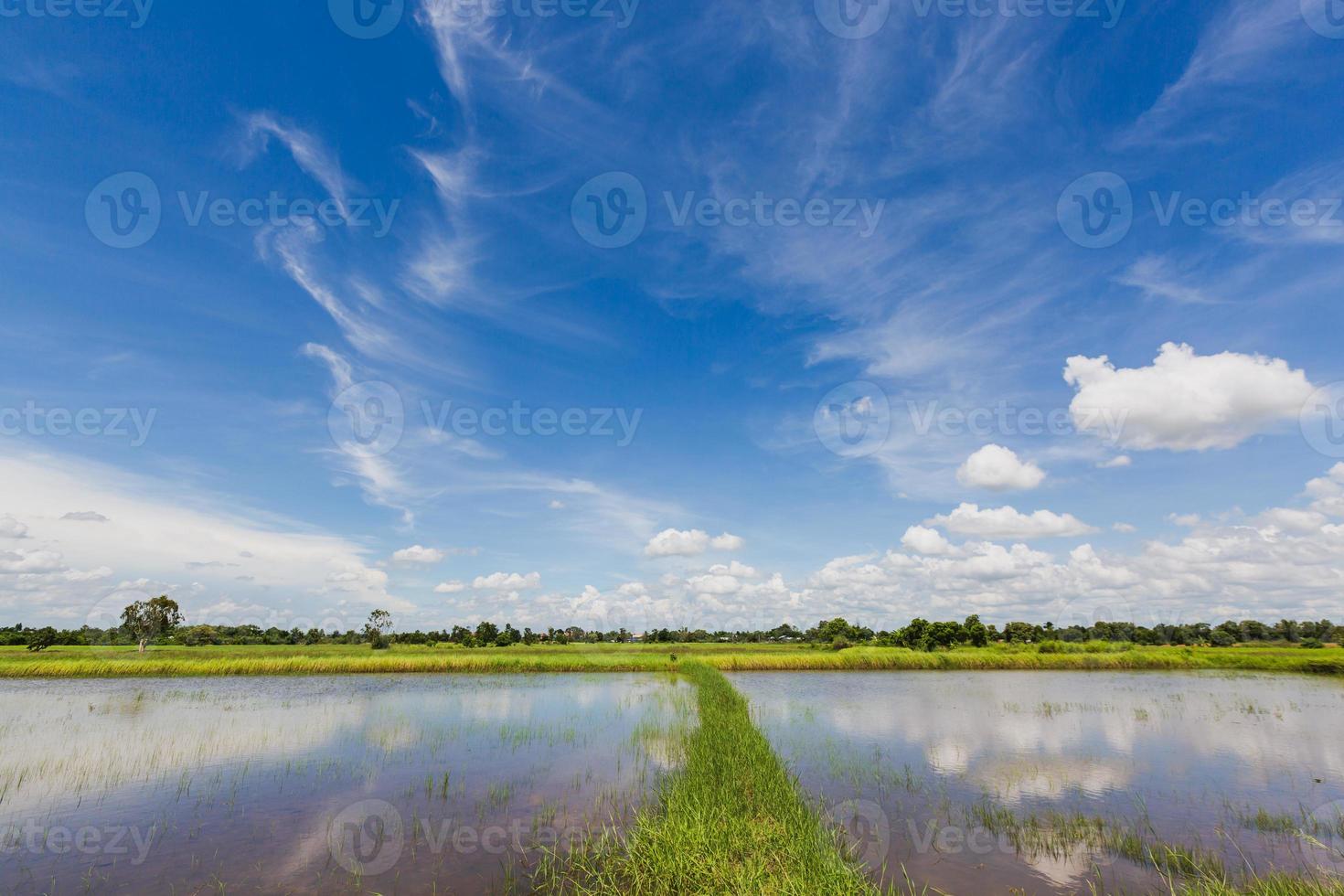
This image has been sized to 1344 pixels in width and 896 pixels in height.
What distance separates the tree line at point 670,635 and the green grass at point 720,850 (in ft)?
212

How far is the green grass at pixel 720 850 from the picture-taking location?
24.2 feet

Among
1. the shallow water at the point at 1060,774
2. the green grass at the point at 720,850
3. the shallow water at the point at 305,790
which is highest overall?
the green grass at the point at 720,850

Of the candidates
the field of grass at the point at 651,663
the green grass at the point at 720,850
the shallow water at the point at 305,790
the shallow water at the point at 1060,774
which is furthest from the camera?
the field of grass at the point at 651,663

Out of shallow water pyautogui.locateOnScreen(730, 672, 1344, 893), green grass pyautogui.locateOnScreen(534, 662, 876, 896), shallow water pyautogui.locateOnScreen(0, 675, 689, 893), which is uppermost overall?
green grass pyautogui.locateOnScreen(534, 662, 876, 896)

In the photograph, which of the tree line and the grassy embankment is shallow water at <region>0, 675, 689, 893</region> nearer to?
the grassy embankment

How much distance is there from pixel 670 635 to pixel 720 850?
101 metres

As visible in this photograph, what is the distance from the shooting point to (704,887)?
721 centimetres

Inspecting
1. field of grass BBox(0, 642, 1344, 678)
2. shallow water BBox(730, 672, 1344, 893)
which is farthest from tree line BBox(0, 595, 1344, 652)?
shallow water BBox(730, 672, 1344, 893)

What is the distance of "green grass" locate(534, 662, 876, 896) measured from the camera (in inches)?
290

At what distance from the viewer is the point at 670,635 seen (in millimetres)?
104750

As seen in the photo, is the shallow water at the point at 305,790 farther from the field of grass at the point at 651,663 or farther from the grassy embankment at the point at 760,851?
the field of grass at the point at 651,663

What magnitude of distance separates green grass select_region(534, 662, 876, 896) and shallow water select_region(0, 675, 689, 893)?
1.28 metres

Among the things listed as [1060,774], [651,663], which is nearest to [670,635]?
[651,663]

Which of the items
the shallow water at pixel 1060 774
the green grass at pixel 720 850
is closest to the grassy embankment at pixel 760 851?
the green grass at pixel 720 850
